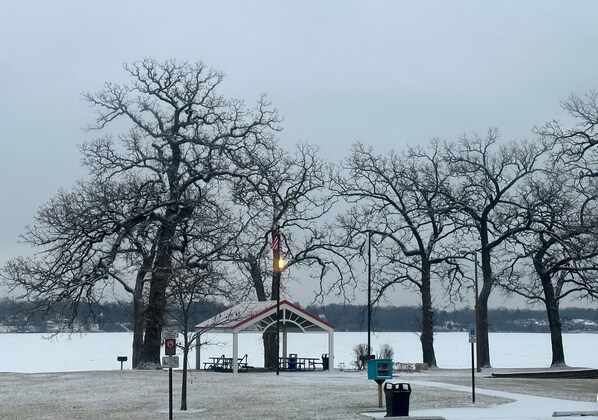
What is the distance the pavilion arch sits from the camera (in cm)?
4984

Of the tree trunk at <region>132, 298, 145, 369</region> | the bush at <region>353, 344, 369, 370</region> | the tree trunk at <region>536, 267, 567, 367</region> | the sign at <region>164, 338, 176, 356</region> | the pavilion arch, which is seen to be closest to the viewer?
the sign at <region>164, 338, 176, 356</region>

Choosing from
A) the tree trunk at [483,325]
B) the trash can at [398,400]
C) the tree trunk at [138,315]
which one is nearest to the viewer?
the trash can at [398,400]

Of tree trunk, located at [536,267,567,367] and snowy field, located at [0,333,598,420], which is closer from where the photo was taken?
snowy field, located at [0,333,598,420]

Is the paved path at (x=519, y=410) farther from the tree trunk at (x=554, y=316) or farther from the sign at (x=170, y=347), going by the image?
the tree trunk at (x=554, y=316)

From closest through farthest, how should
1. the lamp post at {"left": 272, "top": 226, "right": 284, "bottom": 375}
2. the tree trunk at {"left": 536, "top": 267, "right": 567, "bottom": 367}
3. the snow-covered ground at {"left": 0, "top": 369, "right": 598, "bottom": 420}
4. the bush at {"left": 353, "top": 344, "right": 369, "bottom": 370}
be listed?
the snow-covered ground at {"left": 0, "top": 369, "right": 598, "bottom": 420}
the lamp post at {"left": 272, "top": 226, "right": 284, "bottom": 375}
the bush at {"left": 353, "top": 344, "right": 369, "bottom": 370}
the tree trunk at {"left": 536, "top": 267, "right": 567, "bottom": 367}

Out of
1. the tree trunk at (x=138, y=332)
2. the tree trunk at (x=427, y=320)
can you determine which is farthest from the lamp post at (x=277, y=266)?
the tree trunk at (x=427, y=320)

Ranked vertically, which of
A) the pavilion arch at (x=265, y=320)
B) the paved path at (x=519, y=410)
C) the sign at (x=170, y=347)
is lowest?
the paved path at (x=519, y=410)

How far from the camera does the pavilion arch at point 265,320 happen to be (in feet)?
164

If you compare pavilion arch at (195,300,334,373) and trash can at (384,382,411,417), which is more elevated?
pavilion arch at (195,300,334,373)

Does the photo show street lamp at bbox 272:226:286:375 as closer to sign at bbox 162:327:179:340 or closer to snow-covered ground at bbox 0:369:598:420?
snow-covered ground at bbox 0:369:598:420

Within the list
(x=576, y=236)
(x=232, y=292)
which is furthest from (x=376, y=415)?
(x=576, y=236)

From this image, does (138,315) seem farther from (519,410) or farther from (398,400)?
(398,400)

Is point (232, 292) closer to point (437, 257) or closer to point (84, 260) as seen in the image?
point (84, 260)

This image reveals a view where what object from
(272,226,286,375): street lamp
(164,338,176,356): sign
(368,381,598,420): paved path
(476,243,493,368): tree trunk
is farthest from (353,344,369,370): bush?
(164,338,176,356): sign
